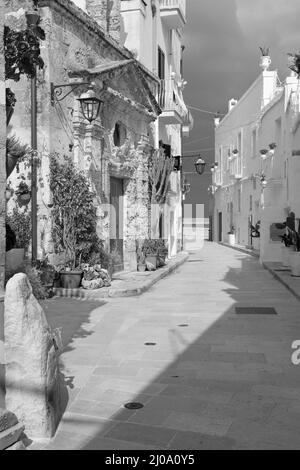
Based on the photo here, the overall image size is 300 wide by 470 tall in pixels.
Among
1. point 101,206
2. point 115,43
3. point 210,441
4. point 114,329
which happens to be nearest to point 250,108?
point 115,43

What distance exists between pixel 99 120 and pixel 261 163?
14195 mm

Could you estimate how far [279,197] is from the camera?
835 inches

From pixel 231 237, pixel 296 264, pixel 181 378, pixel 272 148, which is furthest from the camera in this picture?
pixel 231 237

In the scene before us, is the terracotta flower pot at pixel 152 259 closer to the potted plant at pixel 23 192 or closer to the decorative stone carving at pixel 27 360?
the potted plant at pixel 23 192

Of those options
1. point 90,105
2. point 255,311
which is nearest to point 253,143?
point 90,105

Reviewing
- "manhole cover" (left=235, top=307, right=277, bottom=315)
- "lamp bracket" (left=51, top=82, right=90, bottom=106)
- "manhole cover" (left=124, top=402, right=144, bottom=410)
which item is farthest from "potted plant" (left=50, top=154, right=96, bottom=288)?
"manhole cover" (left=124, top=402, right=144, bottom=410)

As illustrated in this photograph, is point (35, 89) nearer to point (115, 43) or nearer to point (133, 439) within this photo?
point (115, 43)

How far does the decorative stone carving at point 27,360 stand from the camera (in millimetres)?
3465

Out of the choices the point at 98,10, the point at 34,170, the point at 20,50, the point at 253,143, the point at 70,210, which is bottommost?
the point at 70,210

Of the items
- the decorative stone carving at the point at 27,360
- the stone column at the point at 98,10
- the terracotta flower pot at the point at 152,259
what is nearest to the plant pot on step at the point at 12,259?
the decorative stone carving at the point at 27,360

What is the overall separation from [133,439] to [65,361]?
2254 millimetres

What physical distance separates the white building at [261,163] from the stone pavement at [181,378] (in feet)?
27.2

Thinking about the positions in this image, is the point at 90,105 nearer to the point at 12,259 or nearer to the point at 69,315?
the point at 69,315

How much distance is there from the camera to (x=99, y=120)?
39.7 feet
